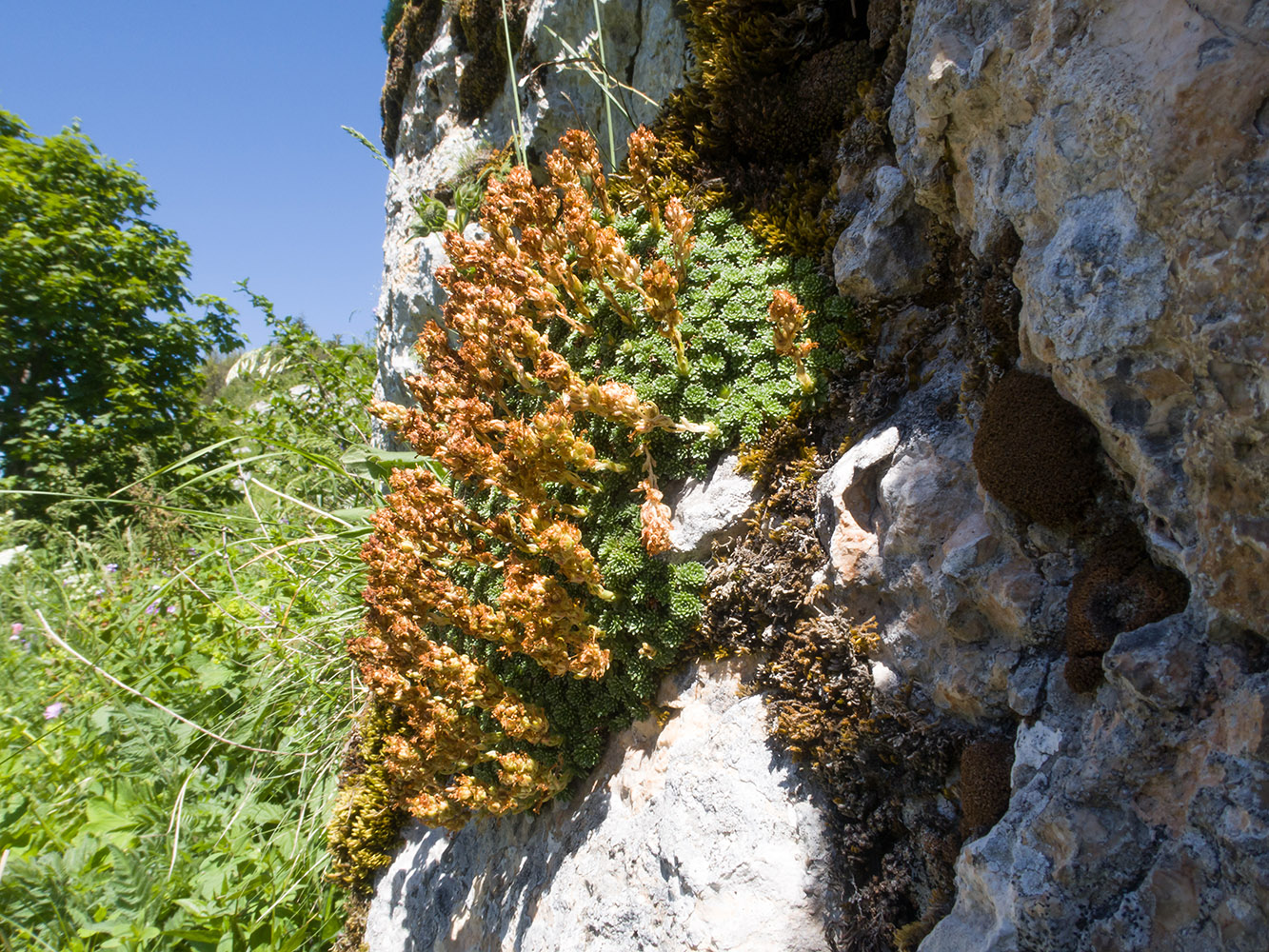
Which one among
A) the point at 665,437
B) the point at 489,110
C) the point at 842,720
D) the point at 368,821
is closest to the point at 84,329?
the point at 489,110

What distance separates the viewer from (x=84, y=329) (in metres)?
13.9

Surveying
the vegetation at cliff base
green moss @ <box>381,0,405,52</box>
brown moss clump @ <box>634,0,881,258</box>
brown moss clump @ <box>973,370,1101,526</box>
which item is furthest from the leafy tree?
brown moss clump @ <box>973,370,1101,526</box>

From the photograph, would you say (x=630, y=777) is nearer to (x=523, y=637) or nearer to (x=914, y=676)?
(x=523, y=637)

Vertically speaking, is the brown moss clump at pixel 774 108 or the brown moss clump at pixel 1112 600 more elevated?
the brown moss clump at pixel 774 108

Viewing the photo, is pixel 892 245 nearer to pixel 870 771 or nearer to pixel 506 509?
pixel 870 771

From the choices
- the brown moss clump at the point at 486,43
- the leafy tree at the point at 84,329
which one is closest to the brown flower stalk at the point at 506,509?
the brown moss clump at the point at 486,43

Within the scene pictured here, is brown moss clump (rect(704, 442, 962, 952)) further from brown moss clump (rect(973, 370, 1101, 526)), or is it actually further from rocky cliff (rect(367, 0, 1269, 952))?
brown moss clump (rect(973, 370, 1101, 526))

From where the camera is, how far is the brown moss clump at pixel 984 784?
2.11 m

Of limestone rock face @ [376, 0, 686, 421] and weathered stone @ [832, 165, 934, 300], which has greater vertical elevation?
limestone rock face @ [376, 0, 686, 421]

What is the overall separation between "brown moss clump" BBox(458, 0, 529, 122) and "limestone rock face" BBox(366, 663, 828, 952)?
6.25 m

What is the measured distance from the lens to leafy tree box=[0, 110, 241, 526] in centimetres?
1298

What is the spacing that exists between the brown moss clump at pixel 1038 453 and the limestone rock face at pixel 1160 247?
120 millimetres

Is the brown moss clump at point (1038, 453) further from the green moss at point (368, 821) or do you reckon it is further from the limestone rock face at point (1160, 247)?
the green moss at point (368, 821)

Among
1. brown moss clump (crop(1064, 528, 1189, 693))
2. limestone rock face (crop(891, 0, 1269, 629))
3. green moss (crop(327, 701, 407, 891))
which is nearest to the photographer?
limestone rock face (crop(891, 0, 1269, 629))
